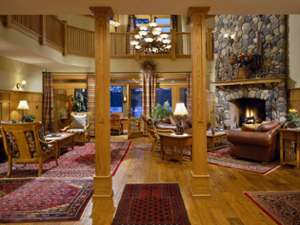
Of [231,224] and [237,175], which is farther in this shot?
[237,175]

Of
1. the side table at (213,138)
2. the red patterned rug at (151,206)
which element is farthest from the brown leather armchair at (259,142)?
the red patterned rug at (151,206)

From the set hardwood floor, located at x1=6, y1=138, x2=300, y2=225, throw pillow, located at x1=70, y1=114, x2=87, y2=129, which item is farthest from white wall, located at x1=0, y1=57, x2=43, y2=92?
hardwood floor, located at x1=6, y1=138, x2=300, y2=225

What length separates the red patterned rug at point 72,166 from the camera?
4.98 meters

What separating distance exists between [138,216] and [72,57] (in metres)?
7.51

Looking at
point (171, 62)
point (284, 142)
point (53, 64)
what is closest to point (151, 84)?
point (171, 62)

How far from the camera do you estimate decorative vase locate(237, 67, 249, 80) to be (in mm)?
8602

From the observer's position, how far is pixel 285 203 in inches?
135

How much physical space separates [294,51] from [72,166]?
21.0 feet

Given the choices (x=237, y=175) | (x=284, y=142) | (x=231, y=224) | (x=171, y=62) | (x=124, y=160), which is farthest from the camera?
(x=171, y=62)

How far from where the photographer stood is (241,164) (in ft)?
18.3

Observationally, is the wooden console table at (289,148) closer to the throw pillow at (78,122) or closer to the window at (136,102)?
the throw pillow at (78,122)

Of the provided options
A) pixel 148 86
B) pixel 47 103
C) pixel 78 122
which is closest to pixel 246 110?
pixel 148 86

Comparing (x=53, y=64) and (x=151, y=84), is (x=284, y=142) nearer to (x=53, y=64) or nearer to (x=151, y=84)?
(x=151, y=84)

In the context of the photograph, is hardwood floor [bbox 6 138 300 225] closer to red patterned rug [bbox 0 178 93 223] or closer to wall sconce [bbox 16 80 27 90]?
red patterned rug [bbox 0 178 93 223]
